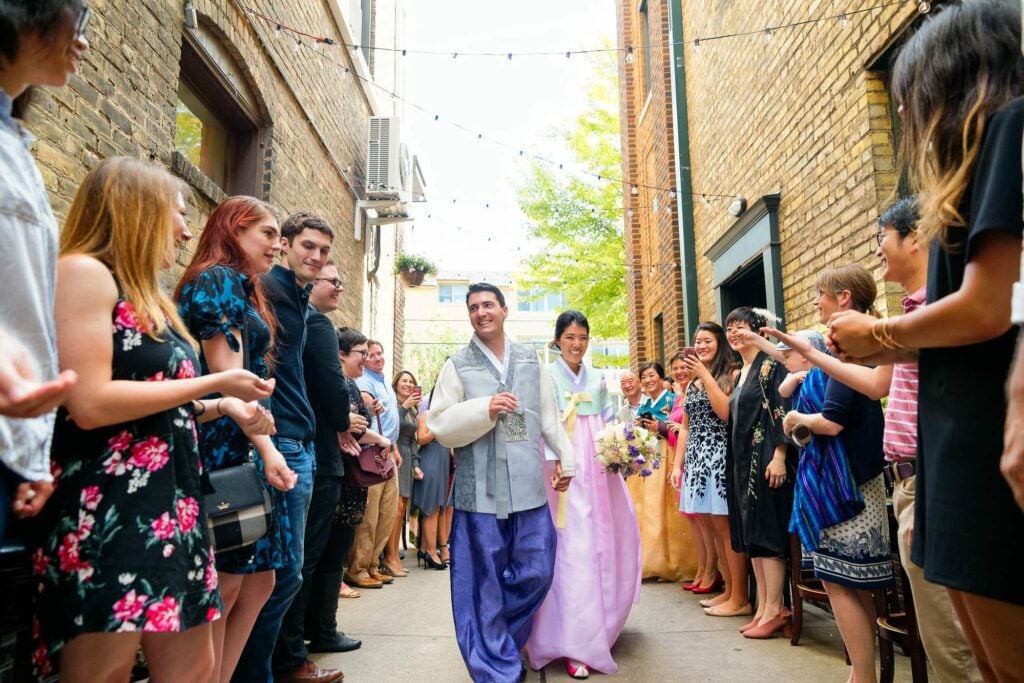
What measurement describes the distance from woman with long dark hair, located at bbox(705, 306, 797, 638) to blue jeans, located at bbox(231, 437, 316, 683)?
2647mm

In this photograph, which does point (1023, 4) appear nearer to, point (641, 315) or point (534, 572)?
point (534, 572)

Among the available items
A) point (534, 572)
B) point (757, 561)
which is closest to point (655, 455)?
point (757, 561)

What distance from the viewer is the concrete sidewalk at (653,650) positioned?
12.6 feet

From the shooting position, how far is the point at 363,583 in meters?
6.67

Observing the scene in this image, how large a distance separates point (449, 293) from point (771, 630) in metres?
41.9

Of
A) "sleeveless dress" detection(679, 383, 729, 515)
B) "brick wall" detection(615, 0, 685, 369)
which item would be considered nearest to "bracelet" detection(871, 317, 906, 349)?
"sleeveless dress" detection(679, 383, 729, 515)

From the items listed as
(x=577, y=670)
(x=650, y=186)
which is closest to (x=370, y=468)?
(x=577, y=670)

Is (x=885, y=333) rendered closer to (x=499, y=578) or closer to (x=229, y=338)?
(x=229, y=338)

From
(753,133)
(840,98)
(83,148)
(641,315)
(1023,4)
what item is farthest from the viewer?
(641,315)

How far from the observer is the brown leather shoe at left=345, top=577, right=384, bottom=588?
6664 millimetres

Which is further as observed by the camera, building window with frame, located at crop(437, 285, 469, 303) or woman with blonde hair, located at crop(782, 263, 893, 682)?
building window with frame, located at crop(437, 285, 469, 303)

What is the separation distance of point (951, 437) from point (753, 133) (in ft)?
21.9

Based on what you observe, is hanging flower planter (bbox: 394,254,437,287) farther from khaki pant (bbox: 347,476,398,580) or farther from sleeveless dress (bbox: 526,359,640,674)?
sleeveless dress (bbox: 526,359,640,674)

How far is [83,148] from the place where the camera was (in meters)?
3.68
